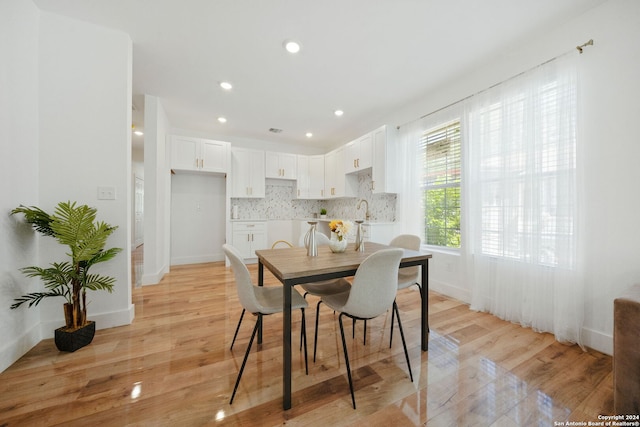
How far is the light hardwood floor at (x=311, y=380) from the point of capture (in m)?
1.24

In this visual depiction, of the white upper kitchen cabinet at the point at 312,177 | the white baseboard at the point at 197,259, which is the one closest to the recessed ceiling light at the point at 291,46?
the white upper kitchen cabinet at the point at 312,177

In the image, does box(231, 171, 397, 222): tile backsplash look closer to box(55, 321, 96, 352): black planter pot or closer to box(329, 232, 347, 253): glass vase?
box(329, 232, 347, 253): glass vase

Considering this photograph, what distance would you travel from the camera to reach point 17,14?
170cm

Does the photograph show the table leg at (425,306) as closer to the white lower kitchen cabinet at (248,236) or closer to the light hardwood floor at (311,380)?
the light hardwood floor at (311,380)

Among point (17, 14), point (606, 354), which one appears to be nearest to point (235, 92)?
point (17, 14)

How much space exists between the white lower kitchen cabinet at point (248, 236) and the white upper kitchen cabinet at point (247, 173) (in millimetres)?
633

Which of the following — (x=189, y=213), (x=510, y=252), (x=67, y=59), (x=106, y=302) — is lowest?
(x=106, y=302)

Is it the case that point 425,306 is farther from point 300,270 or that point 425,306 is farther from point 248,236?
point 248,236

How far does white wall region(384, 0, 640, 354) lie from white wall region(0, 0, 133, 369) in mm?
3997

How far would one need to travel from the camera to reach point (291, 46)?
7.42 feet

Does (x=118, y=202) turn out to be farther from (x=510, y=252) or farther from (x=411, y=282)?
(x=510, y=252)

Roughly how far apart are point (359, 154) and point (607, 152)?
9.54ft

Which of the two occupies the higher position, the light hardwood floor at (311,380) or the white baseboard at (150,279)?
the white baseboard at (150,279)

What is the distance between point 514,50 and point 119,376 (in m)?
4.31
